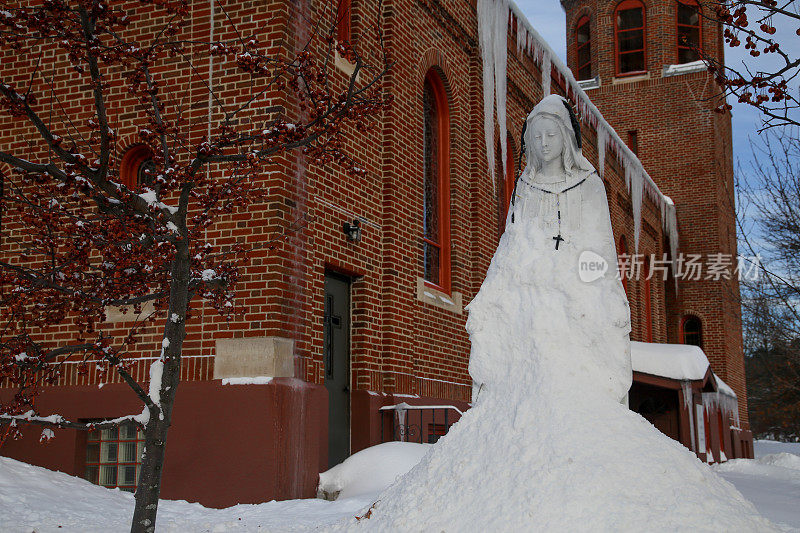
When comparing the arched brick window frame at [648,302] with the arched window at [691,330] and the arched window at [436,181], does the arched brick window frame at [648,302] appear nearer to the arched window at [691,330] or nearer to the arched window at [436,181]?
the arched window at [691,330]

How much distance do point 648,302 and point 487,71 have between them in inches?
559

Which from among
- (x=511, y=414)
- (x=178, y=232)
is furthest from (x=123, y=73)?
(x=511, y=414)

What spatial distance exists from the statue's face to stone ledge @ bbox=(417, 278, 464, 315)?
5.41m

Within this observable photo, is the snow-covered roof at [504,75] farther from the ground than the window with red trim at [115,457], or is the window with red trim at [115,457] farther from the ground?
the snow-covered roof at [504,75]

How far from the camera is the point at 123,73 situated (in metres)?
9.08

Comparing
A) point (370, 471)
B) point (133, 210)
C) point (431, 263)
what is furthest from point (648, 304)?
point (133, 210)

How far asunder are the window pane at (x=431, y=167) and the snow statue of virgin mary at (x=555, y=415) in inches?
250

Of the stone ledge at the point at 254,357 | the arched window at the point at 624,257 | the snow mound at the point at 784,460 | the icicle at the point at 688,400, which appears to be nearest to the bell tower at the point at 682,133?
the snow mound at the point at 784,460

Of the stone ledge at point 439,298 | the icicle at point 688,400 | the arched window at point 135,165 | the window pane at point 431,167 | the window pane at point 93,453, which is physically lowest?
the window pane at point 93,453

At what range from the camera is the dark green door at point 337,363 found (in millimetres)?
9531

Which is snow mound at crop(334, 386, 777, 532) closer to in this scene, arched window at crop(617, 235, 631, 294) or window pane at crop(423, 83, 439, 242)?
window pane at crop(423, 83, 439, 242)

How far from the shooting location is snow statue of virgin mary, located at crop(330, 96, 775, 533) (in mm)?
4762

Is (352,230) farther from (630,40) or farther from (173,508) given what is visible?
(630,40)

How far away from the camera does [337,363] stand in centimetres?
973
